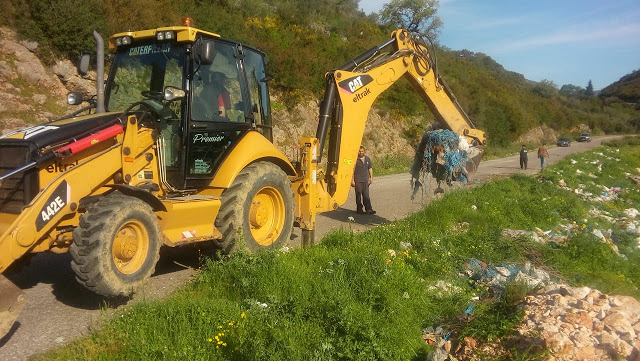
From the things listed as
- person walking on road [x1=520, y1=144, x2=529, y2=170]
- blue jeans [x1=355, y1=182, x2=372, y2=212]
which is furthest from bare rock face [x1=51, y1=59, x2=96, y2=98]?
person walking on road [x1=520, y1=144, x2=529, y2=170]

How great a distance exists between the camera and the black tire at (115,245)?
15.9 ft

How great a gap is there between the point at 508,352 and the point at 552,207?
855 cm

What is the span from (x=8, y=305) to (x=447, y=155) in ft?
24.8

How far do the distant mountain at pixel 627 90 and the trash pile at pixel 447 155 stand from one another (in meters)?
124

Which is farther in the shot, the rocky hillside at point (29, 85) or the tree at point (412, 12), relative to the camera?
the tree at point (412, 12)

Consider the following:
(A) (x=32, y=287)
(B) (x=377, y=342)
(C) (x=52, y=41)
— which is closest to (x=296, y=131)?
(C) (x=52, y=41)

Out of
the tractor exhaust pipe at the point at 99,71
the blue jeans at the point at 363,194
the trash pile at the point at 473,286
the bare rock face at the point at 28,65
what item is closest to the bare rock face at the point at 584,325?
the trash pile at the point at 473,286

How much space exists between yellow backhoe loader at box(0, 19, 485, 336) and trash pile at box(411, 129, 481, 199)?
161 cm

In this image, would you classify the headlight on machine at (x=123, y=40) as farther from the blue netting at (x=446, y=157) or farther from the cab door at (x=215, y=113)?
the blue netting at (x=446, y=157)

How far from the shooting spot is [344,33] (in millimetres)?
39438

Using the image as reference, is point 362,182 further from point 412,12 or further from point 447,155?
point 412,12

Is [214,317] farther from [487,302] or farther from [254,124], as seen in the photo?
[254,124]

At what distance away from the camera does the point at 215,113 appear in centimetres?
676

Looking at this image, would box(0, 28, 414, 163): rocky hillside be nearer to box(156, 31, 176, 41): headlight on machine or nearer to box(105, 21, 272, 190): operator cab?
box(105, 21, 272, 190): operator cab
